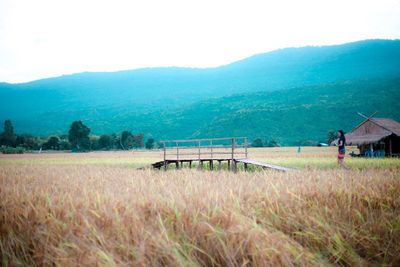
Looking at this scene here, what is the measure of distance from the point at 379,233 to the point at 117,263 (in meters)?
3.27

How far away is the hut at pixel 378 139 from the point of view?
34219 mm

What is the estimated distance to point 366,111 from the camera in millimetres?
117562

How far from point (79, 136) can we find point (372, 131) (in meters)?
68.8

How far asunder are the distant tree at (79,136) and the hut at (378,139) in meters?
66.2

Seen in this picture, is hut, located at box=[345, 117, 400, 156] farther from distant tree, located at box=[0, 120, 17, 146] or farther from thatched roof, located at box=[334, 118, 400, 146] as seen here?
distant tree, located at box=[0, 120, 17, 146]

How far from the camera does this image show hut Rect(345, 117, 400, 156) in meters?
34.2

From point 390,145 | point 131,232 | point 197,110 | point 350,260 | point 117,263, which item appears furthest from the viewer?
point 197,110

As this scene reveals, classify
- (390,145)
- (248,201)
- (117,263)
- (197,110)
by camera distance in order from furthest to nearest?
(197,110) < (390,145) < (248,201) < (117,263)

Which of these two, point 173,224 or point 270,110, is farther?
point 270,110

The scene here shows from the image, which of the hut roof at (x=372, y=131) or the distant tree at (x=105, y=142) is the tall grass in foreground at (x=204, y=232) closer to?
the hut roof at (x=372, y=131)

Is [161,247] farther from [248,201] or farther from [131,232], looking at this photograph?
[248,201]

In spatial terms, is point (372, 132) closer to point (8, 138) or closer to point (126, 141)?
point (126, 141)

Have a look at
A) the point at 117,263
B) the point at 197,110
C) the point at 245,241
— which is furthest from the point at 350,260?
the point at 197,110

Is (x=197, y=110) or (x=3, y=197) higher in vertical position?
(x=197, y=110)
